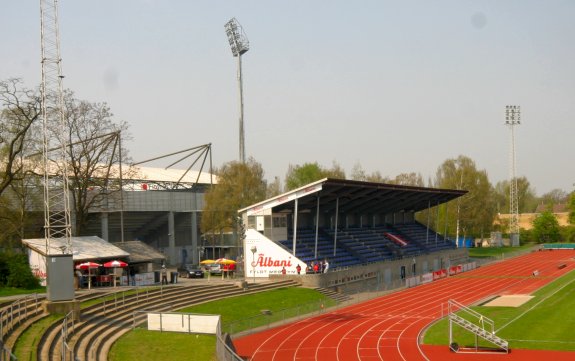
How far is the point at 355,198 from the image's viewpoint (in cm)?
6925

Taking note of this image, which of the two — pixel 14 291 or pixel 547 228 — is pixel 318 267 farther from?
pixel 547 228

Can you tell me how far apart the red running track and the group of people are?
499 cm

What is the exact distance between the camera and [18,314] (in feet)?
95.9

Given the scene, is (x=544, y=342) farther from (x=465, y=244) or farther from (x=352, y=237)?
(x=465, y=244)

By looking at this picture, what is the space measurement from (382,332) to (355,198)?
30.6m

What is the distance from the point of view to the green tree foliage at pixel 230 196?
7588 cm

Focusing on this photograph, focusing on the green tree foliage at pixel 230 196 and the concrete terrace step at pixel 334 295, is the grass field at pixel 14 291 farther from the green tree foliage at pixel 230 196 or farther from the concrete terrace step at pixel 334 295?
the green tree foliage at pixel 230 196

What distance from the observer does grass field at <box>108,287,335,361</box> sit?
29.4 meters

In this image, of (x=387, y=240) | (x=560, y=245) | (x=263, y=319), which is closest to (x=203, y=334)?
(x=263, y=319)

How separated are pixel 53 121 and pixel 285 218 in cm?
2265

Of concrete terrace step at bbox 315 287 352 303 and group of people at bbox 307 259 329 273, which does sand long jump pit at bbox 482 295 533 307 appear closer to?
concrete terrace step at bbox 315 287 352 303

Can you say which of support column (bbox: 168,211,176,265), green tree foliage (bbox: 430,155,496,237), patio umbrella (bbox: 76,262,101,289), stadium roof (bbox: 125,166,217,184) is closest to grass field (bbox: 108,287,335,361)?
patio umbrella (bbox: 76,262,101,289)

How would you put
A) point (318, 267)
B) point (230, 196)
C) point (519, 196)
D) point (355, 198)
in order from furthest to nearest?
point (519, 196) < point (230, 196) < point (355, 198) < point (318, 267)

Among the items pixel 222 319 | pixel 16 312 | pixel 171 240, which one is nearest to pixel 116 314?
pixel 222 319
